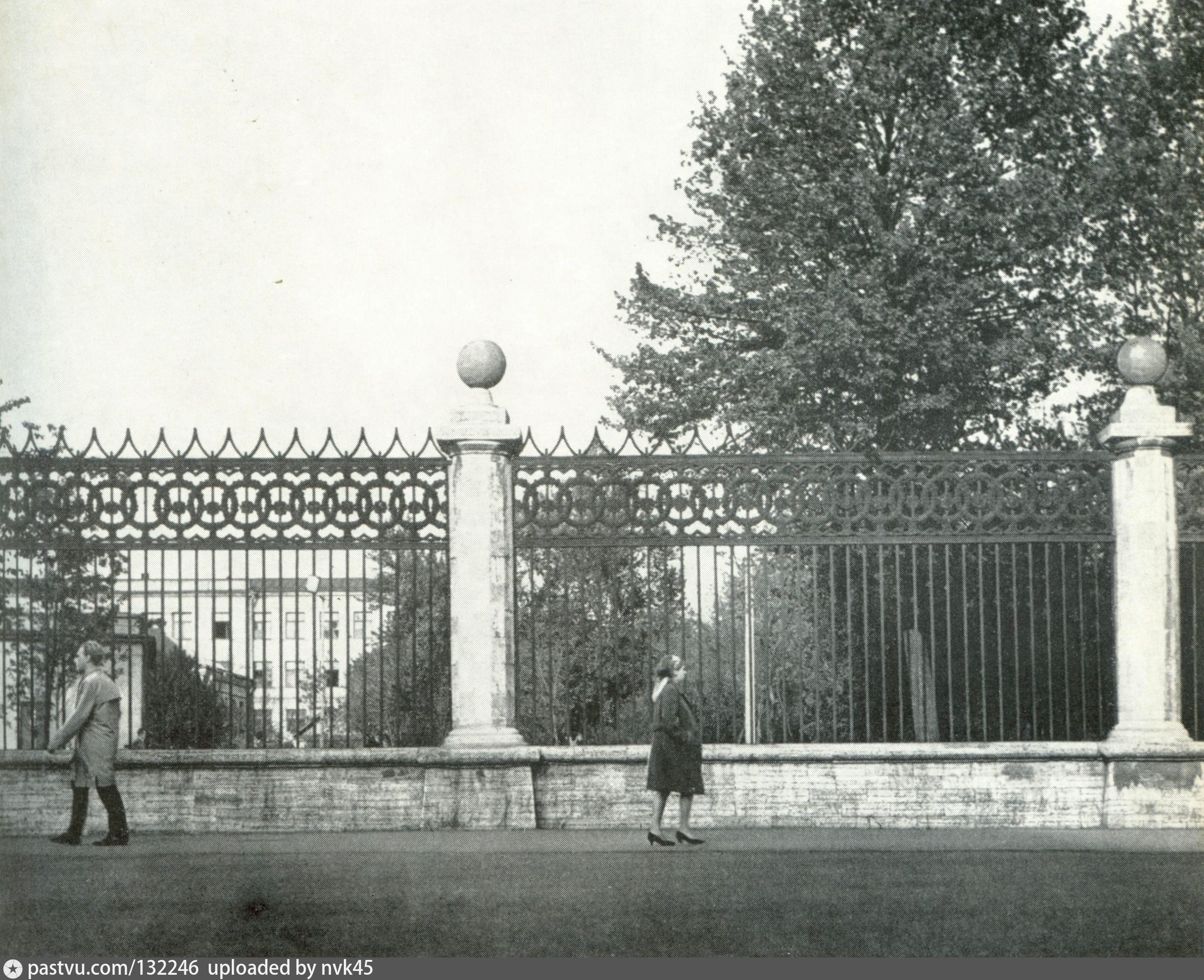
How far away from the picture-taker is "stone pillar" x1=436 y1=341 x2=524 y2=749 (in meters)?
13.3

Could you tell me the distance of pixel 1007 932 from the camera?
8594mm

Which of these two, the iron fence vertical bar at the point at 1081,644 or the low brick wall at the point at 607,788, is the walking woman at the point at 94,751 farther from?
the iron fence vertical bar at the point at 1081,644

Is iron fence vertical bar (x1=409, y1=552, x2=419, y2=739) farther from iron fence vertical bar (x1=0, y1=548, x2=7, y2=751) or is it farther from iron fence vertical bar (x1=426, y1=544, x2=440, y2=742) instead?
iron fence vertical bar (x1=0, y1=548, x2=7, y2=751)

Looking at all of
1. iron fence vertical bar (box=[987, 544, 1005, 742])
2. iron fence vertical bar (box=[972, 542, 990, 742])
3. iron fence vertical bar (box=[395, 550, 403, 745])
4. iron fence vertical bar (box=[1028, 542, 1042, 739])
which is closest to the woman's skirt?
iron fence vertical bar (box=[395, 550, 403, 745])

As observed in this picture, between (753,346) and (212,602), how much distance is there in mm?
17874

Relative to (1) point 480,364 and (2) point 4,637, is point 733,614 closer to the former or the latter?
(1) point 480,364

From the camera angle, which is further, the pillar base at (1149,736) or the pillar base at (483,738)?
the pillar base at (1149,736)

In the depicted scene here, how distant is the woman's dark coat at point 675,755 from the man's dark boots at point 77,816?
424cm

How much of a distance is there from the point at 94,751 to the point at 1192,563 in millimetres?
8920

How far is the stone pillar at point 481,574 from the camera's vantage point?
13.3m

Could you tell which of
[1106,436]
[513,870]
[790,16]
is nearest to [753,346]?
[790,16]

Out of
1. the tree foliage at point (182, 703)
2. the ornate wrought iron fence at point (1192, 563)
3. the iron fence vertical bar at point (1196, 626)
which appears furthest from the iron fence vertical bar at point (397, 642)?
the ornate wrought iron fence at point (1192, 563)

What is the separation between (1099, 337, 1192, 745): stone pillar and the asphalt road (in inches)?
47.6

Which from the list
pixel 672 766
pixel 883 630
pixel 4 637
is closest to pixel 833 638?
pixel 883 630
